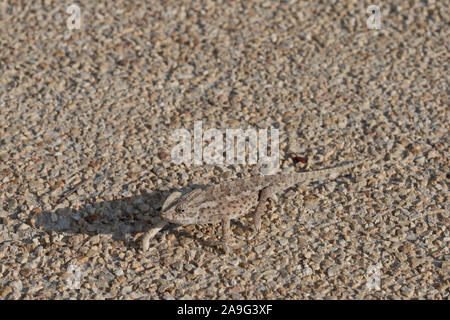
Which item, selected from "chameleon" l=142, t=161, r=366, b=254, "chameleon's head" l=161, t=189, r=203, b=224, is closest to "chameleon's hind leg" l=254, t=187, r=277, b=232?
"chameleon" l=142, t=161, r=366, b=254

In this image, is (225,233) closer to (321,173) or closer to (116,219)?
(116,219)

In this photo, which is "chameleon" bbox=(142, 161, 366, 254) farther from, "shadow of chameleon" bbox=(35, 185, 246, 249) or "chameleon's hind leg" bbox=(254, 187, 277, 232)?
"shadow of chameleon" bbox=(35, 185, 246, 249)

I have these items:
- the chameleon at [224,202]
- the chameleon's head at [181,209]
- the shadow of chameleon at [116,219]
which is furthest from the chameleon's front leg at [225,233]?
the chameleon's head at [181,209]

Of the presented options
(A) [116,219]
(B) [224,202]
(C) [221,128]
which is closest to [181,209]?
(B) [224,202]

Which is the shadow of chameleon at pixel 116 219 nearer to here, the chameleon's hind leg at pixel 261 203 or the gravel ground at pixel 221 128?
the gravel ground at pixel 221 128

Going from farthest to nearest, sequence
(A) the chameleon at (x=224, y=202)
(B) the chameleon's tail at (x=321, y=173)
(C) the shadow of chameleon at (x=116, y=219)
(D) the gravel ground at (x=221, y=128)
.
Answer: (B) the chameleon's tail at (x=321, y=173), (C) the shadow of chameleon at (x=116, y=219), (A) the chameleon at (x=224, y=202), (D) the gravel ground at (x=221, y=128)
